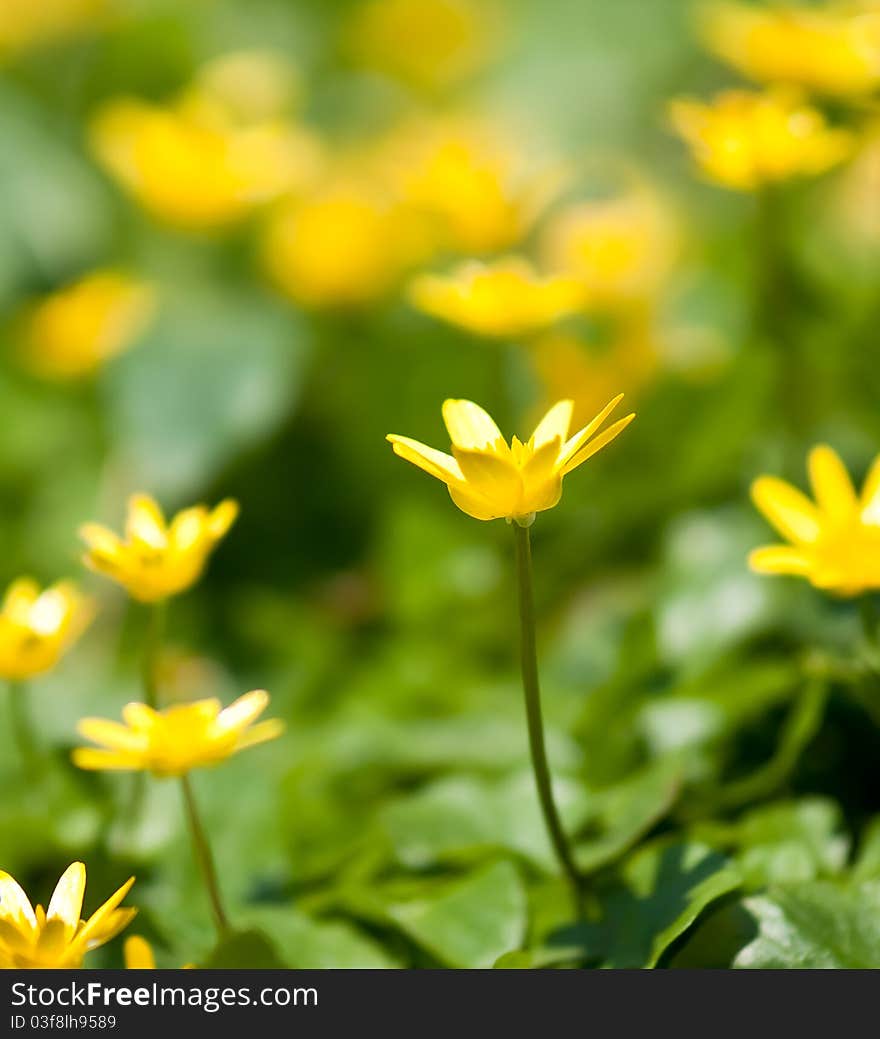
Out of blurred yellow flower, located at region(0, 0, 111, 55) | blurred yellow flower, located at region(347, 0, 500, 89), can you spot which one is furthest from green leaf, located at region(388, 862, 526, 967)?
blurred yellow flower, located at region(347, 0, 500, 89)

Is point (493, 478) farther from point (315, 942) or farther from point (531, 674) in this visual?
point (315, 942)

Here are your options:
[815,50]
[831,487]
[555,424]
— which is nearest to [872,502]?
[831,487]

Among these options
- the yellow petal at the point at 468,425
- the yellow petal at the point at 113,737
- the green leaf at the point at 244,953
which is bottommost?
the green leaf at the point at 244,953

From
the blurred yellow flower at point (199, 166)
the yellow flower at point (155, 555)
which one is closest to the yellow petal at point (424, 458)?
the yellow flower at point (155, 555)

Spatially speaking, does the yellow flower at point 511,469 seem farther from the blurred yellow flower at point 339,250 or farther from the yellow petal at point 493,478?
the blurred yellow flower at point 339,250

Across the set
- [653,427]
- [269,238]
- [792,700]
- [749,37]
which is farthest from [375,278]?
[792,700]

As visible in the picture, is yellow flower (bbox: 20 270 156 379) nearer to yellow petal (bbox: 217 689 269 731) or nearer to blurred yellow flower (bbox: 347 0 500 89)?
yellow petal (bbox: 217 689 269 731)
